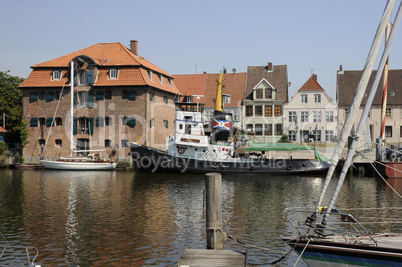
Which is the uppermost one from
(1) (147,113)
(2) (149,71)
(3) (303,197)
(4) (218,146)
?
(2) (149,71)

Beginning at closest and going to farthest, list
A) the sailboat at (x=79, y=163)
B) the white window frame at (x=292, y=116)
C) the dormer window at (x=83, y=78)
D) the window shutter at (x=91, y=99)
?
the sailboat at (x=79, y=163), the window shutter at (x=91, y=99), the dormer window at (x=83, y=78), the white window frame at (x=292, y=116)

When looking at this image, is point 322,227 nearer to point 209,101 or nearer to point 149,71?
point 149,71

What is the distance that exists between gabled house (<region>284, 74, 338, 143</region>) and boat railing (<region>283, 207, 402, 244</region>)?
44814 mm

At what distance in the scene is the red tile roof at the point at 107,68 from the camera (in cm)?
5844

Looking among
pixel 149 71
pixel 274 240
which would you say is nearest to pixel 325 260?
pixel 274 240

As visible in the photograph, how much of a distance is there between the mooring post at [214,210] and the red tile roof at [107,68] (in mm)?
45413

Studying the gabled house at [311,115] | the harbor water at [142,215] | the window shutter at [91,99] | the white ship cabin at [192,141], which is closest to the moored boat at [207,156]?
the white ship cabin at [192,141]

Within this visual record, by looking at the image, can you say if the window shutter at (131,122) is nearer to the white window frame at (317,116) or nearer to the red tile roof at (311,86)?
the red tile roof at (311,86)

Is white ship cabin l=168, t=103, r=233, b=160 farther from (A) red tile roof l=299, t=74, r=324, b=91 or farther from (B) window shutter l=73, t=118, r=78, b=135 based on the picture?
(A) red tile roof l=299, t=74, r=324, b=91

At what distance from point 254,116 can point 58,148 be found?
29900 millimetres

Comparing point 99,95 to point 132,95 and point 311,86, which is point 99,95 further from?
point 311,86

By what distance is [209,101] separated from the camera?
2835 inches

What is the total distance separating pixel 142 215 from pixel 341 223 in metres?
11.9

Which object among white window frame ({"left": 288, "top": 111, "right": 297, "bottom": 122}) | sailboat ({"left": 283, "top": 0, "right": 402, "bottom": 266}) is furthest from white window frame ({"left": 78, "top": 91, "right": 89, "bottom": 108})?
sailboat ({"left": 283, "top": 0, "right": 402, "bottom": 266})
